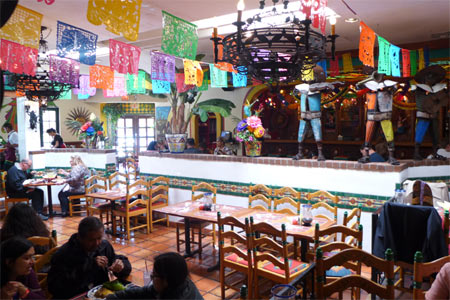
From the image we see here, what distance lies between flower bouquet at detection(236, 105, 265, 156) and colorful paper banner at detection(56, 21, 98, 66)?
96.1 inches

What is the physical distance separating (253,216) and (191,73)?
8.80 feet

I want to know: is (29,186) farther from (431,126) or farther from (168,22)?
(431,126)

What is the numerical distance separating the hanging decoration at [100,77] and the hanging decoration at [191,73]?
150 cm

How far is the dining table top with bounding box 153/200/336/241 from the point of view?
159 inches

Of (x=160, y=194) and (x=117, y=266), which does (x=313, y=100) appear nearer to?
(x=160, y=194)

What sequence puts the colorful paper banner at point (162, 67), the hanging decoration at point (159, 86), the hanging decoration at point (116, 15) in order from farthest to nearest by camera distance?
1. the hanging decoration at point (159, 86)
2. the colorful paper banner at point (162, 67)
3. the hanging decoration at point (116, 15)

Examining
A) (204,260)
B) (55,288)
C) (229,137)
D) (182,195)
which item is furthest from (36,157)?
(55,288)

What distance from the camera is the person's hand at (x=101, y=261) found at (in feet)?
8.88

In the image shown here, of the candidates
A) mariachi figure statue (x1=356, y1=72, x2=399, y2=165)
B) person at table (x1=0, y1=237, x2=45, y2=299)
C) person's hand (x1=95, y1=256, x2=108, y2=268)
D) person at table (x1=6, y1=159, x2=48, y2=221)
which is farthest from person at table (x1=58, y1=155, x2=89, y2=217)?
person at table (x1=0, y1=237, x2=45, y2=299)

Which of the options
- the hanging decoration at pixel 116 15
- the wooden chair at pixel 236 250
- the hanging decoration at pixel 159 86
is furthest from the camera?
the hanging decoration at pixel 159 86

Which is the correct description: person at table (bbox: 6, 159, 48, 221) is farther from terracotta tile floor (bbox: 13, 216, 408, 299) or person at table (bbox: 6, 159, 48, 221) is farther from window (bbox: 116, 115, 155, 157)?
window (bbox: 116, 115, 155, 157)

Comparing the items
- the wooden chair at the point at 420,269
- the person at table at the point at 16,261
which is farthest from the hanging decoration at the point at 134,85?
the wooden chair at the point at 420,269

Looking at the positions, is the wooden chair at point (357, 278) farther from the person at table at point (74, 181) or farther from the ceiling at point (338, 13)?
the person at table at point (74, 181)

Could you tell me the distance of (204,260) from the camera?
17.2 ft
